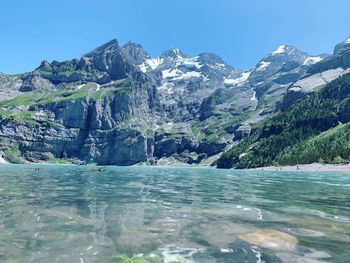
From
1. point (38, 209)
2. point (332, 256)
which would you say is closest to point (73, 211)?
point (38, 209)

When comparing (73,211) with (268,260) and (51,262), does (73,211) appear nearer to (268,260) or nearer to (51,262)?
(51,262)

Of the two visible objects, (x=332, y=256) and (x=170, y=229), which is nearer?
(x=332, y=256)

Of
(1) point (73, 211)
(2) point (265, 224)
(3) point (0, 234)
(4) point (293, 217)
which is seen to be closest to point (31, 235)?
(3) point (0, 234)

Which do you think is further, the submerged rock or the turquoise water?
the submerged rock

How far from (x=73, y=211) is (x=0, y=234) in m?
11.3

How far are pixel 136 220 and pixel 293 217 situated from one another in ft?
44.7

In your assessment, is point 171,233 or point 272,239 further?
point 171,233

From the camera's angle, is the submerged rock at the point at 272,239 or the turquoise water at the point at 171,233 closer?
the turquoise water at the point at 171,233

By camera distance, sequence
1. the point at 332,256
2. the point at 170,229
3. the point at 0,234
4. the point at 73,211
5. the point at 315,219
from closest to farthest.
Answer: the point at 332,256 < the point at 0,234 < the point at 170,229 < the point at 315,219 < the point at 73,211

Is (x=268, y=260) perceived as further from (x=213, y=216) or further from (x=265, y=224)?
(x=213, y=216)

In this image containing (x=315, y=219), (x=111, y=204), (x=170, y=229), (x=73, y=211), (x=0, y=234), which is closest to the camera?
(x=0, y=234)

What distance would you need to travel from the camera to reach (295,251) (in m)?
20.5

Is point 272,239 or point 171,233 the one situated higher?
point 272,239

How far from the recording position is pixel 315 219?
31.4 m
